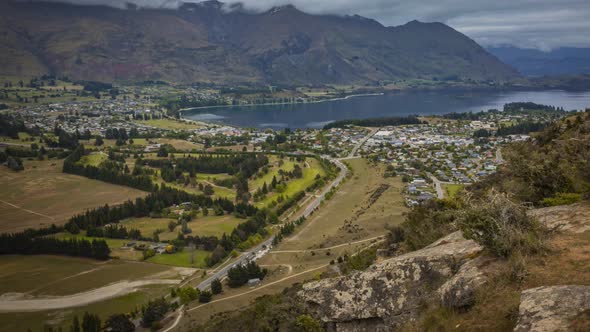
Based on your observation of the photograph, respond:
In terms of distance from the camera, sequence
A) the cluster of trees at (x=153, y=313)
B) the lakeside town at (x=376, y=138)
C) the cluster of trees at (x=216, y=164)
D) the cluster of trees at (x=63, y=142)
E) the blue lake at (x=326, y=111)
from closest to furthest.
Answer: the cluster of trees at (x=153, y=313) < the lakeside town at (x=376, y=138) < the cluster of trees at (x=216, y=164) < the cluster of trees at (x=63, y=142) < the blue lake at (x=326, y=111)

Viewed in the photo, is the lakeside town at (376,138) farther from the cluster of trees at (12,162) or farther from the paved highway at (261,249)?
the cluster of trees at (12,162)

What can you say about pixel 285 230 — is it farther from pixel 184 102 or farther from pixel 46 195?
pixel 184 102

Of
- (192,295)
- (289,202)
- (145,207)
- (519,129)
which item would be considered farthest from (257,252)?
(519,129)

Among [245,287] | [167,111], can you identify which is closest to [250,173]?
A: [245,287]

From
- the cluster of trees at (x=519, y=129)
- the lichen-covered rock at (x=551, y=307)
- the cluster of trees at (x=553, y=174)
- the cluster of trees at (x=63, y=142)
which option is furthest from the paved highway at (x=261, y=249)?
the cluster of trees at (x=63, y=142)

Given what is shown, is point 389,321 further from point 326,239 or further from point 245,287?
point 326,239

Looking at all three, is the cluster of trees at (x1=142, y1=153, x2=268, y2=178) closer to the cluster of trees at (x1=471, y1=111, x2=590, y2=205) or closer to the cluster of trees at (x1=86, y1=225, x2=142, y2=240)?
the cluster of trees at (x1=86, y1=225, x2=142, y2=240)
